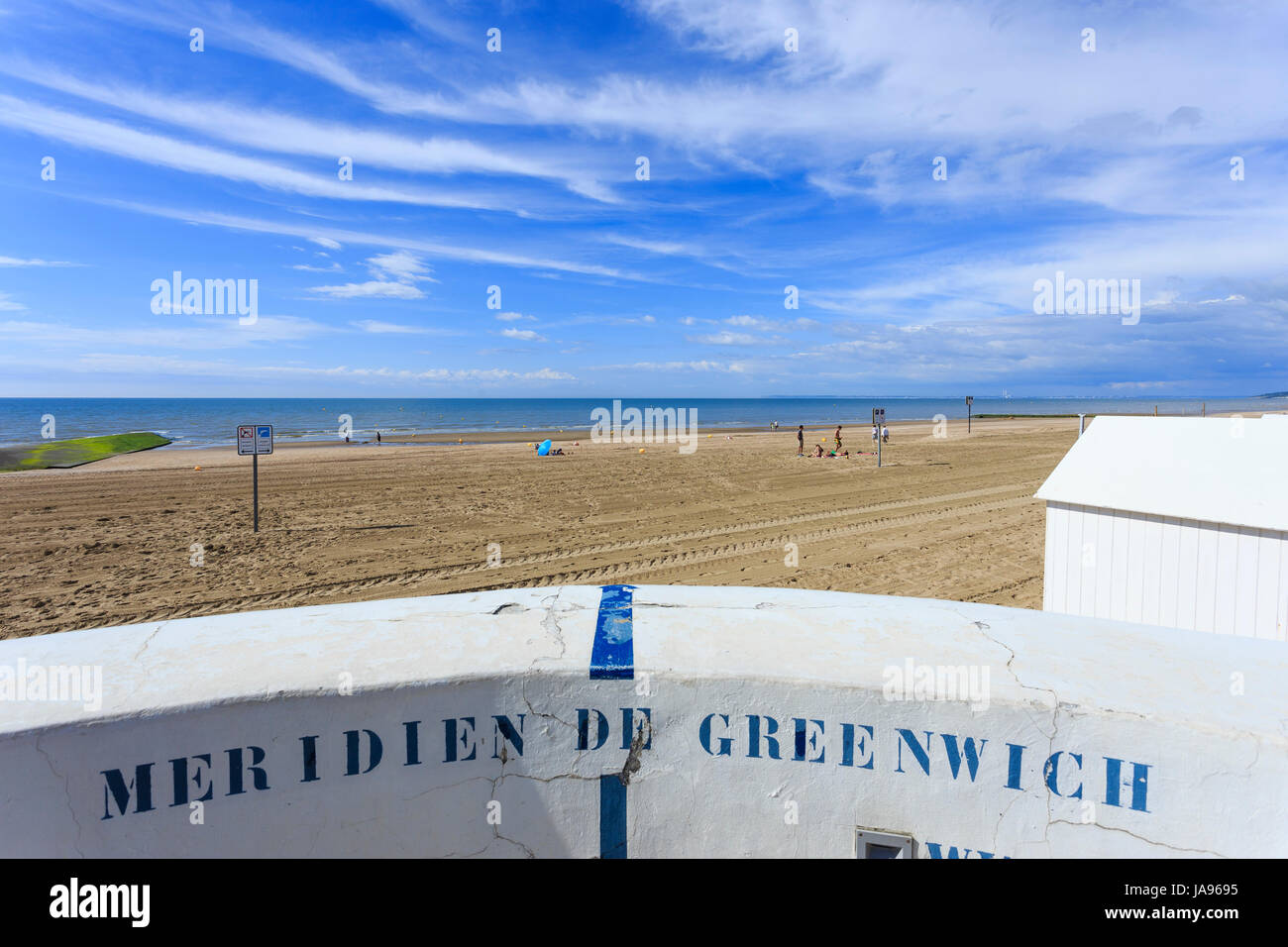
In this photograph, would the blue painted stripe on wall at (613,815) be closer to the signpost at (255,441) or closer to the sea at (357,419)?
the signpost at (255,441)

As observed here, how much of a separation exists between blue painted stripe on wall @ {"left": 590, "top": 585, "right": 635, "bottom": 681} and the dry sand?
5993 millimetres

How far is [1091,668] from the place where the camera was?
2734mm

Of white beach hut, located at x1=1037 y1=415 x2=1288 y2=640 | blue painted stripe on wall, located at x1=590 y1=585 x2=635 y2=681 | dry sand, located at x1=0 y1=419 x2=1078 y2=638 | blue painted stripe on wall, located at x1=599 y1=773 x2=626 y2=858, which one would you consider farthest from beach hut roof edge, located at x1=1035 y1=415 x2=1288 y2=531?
dry sand, located at x1=0 y1=419 x2=1078 y2=638

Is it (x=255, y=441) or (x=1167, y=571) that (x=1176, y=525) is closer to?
(x=1167, y=571)

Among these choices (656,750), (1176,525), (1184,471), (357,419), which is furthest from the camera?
(357,419)

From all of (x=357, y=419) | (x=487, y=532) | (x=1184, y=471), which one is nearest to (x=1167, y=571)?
(x=1184, y=471)

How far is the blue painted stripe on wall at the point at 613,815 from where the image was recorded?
268 cm

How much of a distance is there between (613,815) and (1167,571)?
4.15 metres

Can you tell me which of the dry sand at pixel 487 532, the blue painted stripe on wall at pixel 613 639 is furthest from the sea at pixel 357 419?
the blue painted stripe on wall at pixel 613 639

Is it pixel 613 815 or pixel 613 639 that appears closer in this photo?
pixel 613 815

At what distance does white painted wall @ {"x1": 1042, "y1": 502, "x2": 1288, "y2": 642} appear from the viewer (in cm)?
406

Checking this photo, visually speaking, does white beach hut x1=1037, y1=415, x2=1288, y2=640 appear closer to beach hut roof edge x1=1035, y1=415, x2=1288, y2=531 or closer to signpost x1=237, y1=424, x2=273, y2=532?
beach hut roof edge x1=1035, y1=415, x2=1288, y2=531

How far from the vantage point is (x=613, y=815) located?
2.69 metres
